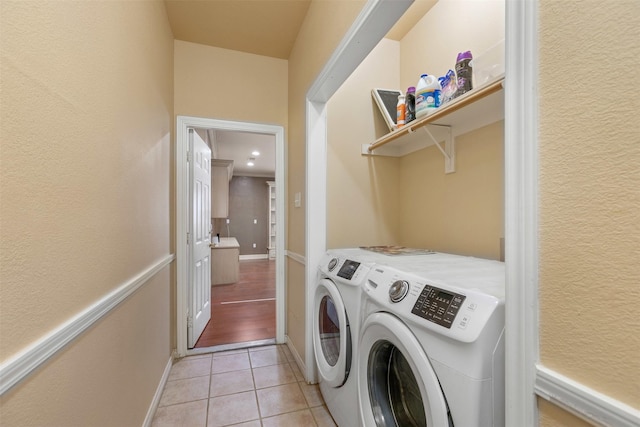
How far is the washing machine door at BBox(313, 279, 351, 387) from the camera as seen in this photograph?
1360 millimetres

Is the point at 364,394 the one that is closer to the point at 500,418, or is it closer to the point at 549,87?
the point at 500,418

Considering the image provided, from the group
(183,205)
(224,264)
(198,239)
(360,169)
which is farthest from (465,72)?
(224,264)

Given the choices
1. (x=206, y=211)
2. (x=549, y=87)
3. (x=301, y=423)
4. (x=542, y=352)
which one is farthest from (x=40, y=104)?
(x=206, y=211)

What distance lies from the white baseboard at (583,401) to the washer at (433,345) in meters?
0.17

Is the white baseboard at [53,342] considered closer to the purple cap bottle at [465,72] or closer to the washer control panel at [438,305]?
the washer control panel at [438,305]

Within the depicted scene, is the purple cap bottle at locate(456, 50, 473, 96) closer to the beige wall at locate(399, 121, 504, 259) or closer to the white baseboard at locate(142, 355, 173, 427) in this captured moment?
the beige wall at locate(399, 121, 504, 259)

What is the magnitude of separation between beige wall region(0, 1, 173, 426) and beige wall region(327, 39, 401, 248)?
122cm

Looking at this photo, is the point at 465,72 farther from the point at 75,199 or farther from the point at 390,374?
the point at 75,199

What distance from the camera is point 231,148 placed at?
516 cm

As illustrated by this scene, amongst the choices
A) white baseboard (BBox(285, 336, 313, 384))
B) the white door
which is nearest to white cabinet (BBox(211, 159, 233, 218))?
the white door

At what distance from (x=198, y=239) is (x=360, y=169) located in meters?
1.66

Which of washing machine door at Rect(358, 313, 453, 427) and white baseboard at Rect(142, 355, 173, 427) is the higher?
washing machine door at Rect(358, 313, 453, 427)

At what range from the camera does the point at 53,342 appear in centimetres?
70

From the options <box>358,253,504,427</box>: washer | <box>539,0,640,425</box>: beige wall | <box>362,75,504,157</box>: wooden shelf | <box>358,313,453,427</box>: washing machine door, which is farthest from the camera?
<box>362,75,504,157</box>: wooden shelf
